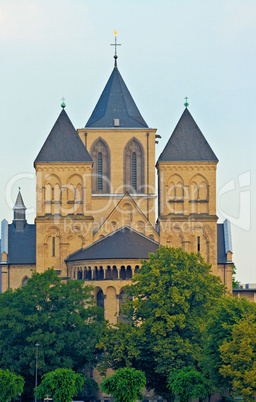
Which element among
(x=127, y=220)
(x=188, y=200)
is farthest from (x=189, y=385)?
(x=127, y=220)

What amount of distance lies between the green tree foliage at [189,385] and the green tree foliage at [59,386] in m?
6.38

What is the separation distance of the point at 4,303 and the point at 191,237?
61.0ft

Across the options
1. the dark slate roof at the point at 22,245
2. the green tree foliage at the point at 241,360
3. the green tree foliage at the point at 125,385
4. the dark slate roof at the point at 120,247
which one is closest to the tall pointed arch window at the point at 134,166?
the dark slate roof at the point at 120,247

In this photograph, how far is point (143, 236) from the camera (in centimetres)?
10112

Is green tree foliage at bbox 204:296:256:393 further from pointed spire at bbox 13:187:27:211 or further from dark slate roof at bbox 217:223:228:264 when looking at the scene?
pointed spire at bbox 13:187:27:211

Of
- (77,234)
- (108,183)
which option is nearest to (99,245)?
(77,234)

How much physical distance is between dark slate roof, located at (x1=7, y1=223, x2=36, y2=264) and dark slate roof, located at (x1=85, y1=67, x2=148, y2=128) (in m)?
11.0

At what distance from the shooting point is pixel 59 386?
253 feet

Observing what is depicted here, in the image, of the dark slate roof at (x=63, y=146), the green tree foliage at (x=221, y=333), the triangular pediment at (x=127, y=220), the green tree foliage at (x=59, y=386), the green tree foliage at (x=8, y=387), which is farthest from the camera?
the triangular pediment at (x=127, y=220)

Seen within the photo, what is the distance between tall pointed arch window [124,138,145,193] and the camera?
10906cm

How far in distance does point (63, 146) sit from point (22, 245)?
9.91m

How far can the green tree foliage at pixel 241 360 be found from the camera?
74438mm

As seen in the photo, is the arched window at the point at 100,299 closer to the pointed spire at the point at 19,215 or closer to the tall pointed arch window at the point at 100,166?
the tall pointed arch window at the point at 100,166

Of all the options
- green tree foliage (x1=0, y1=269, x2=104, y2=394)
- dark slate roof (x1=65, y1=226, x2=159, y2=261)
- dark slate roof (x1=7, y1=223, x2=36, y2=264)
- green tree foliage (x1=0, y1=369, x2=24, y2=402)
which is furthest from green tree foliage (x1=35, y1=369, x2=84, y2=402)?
dark slate roof (x1=7, y1=223, x2=36, y2=264)
